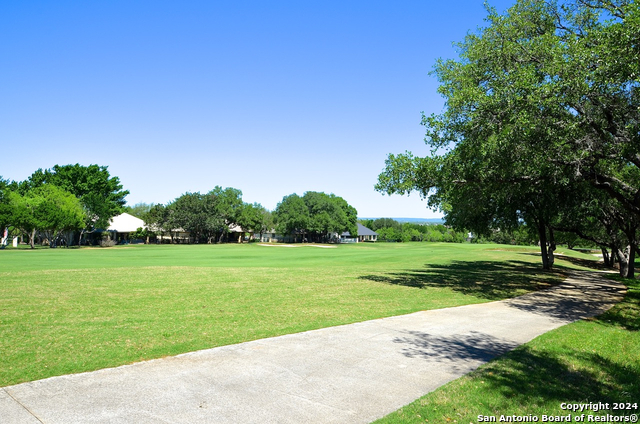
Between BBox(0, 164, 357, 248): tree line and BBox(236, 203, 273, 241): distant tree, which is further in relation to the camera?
BBox(236, 203, 273, 241): distant tree

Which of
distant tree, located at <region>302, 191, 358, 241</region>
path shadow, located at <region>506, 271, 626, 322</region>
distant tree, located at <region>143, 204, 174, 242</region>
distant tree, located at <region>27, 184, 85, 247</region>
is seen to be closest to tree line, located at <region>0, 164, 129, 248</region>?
distant tree, located at <region>27, 184, 85, 247</region>

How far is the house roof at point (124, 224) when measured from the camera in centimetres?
9012

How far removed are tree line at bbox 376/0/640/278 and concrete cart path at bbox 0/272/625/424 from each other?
664 cm

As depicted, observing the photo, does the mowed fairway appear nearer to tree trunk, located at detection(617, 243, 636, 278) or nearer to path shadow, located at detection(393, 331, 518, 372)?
path shadow, located at detection(393, 331, 518, 372)

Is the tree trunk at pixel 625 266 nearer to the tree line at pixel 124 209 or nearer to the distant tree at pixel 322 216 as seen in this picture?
the tree line at pixel 124 209

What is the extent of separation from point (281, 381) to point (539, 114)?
1123 centimetres

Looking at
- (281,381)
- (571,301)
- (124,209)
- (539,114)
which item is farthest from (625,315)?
(124,209)

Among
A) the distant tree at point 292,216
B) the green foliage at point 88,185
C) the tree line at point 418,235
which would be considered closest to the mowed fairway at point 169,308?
the green foliage at point 88,185

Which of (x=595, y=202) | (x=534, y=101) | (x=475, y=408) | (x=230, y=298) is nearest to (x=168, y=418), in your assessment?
(x=475, y=408)

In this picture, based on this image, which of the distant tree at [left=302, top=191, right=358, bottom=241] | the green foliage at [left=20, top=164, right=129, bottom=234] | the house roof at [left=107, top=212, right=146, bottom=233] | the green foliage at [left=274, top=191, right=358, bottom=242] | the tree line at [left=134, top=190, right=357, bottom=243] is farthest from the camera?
the distant tree at [left=302, top=191, right=358, bottom=241]

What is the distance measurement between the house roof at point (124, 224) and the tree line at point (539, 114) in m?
84.4

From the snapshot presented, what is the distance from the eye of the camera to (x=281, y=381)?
6.00 m

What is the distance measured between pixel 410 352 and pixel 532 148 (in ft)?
28.6

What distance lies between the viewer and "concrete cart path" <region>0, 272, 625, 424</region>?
16.1 feet
